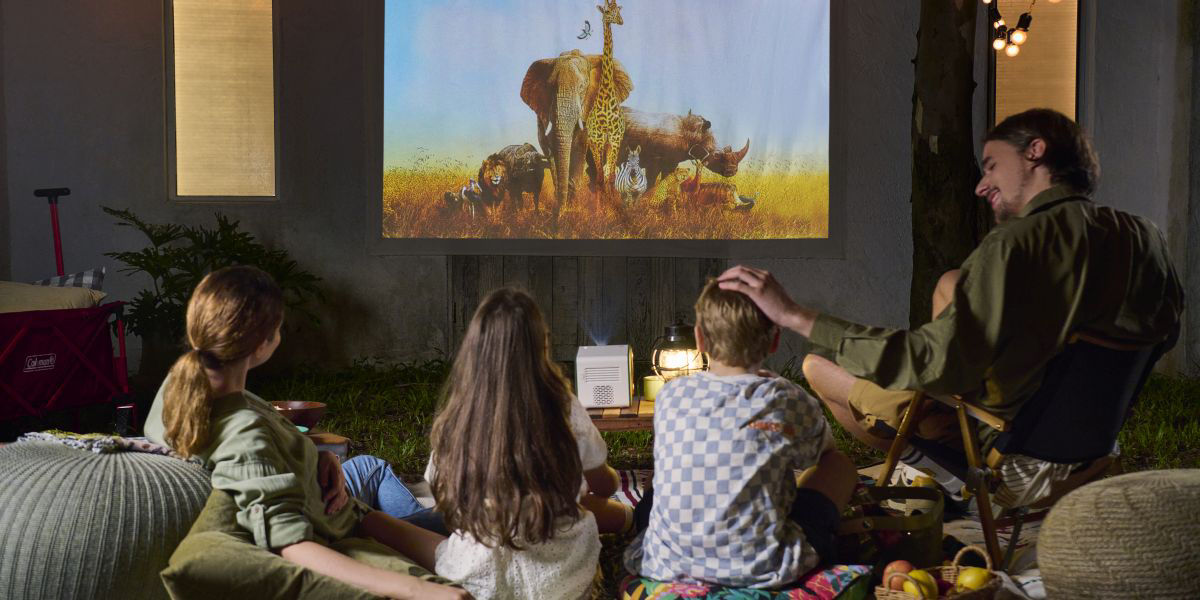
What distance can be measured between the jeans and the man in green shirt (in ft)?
3.54

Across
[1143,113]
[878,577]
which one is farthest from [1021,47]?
[878,577]

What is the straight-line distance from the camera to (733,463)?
85.5 inches

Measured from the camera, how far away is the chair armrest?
8.36ft

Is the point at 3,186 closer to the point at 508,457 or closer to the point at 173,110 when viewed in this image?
the point at 173,110

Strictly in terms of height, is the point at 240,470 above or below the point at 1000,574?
above

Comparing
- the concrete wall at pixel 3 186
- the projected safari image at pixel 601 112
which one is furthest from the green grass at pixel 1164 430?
the concrete wall at pixel 3 186

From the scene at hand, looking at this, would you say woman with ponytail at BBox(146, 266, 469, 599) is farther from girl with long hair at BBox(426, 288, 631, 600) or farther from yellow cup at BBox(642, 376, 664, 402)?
yellow cup at BBox(642, 376, 664, 402)

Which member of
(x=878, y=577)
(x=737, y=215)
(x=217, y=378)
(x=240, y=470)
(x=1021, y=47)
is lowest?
(x=878, y=577)

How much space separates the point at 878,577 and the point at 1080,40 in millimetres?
4888

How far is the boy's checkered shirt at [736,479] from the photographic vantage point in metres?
2.18

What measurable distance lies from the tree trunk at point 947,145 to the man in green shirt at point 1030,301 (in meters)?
2.80

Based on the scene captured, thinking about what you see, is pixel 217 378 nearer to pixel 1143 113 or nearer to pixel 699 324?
pixel 699 324

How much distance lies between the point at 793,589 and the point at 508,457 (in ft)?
2.18

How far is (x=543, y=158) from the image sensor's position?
6.37 meters
